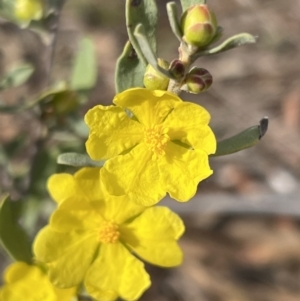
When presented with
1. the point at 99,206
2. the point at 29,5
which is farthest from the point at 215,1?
the point at 99,206

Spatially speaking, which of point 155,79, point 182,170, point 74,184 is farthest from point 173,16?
point 74,184

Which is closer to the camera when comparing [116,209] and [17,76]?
[116,209]

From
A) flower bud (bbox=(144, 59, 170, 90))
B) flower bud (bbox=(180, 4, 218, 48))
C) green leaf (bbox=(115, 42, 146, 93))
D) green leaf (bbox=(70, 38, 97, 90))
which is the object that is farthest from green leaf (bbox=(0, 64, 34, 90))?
flower bud (bbox=(180, 4, 218, 48))

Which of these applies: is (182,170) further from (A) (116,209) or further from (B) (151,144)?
(A) (116,209)

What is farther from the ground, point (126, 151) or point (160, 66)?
point (160, 66)

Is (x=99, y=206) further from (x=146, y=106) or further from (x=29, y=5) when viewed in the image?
(x=29, y=5)

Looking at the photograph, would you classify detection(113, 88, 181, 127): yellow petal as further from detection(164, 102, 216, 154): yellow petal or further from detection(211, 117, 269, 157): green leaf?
detection(211, 117, 269, 157): green leaf

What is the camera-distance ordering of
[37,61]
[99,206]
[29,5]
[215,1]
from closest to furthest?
[99,206], [29,5], [37,61], [215,1]
